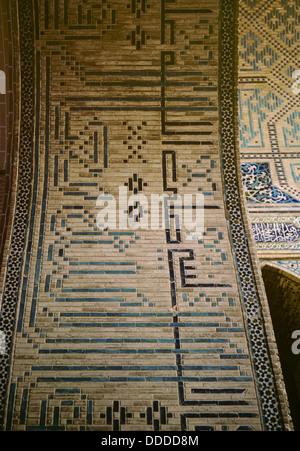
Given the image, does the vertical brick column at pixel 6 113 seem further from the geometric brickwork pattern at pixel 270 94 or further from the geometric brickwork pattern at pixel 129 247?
the geometric brickwork pattern at pixel 270 94

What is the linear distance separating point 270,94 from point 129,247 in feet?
10.8

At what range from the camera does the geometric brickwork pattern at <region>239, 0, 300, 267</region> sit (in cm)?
524

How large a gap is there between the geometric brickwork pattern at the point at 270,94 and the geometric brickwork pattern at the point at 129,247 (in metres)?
1.39

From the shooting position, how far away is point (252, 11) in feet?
18.1

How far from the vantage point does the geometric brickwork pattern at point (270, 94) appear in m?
5.24

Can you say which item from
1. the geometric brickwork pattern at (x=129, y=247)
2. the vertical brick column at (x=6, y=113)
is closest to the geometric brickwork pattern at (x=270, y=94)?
the geometric brickwork pattern at (x=129, y=247)

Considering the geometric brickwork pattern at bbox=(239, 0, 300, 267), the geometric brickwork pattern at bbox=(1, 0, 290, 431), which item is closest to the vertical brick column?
the geometric brickwork pattern at bbox=(1, 0, 290, 431)

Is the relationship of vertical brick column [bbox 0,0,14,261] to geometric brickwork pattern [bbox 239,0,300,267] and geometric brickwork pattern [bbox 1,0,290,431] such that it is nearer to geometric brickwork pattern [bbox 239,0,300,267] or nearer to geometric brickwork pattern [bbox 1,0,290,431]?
geometric brickwork pattern [bbox 1,0,290,431]

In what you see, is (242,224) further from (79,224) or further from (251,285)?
(79,224)

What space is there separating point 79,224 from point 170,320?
1.21 metres

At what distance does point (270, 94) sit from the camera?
5.60 metres

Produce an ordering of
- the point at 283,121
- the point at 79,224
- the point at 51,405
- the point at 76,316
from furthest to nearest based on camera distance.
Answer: the point at 283,121 < the point at 79,224 < the point at 76,316 < the point at 51,405

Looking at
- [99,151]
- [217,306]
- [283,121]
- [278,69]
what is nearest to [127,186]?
[99,151]

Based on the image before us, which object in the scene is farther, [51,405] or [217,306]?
[217,306]
